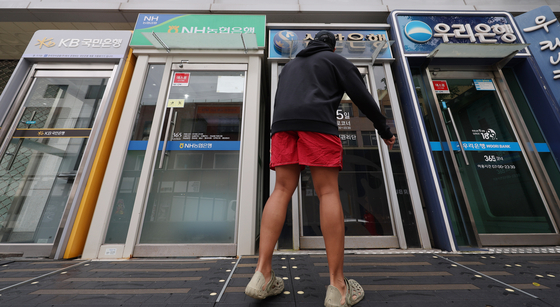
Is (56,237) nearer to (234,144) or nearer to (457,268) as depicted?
(234,144)

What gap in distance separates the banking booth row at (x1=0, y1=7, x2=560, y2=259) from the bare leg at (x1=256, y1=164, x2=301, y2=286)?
120 cm

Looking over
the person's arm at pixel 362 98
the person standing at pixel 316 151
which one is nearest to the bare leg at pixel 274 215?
the person standing at pixel 316 151

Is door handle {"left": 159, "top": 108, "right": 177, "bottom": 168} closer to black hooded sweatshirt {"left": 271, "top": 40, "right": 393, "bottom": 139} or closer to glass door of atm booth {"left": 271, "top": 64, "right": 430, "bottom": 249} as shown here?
glass door of atm booth {"left": 271, "top": 64, "right": 430, "bottom": 249}

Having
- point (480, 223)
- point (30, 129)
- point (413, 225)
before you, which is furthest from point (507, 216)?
point (30, 129)

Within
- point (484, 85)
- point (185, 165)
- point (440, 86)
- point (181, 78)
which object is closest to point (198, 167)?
point (185, 165)

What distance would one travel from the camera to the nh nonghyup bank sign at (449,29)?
3025 millimetres

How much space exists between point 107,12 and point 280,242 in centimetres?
451

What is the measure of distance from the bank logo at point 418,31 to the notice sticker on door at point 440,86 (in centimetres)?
60

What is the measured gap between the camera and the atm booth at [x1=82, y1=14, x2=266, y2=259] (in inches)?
90.0

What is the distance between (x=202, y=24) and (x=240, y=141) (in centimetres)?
183

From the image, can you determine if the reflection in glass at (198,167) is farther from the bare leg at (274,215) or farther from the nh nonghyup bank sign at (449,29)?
the nh nonghyup bank sign at (449,29)

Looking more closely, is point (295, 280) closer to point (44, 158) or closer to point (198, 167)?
point (198, 167)

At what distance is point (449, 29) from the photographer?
3.10 meters

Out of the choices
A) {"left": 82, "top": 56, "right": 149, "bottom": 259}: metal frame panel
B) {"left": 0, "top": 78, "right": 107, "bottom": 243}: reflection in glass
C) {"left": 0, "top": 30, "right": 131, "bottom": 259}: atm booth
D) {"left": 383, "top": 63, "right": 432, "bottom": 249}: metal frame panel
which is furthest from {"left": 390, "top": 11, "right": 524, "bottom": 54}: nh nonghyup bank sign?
{"left": 0, "top": 78, "right": 107, "bottom": 243}: reflection in glass
